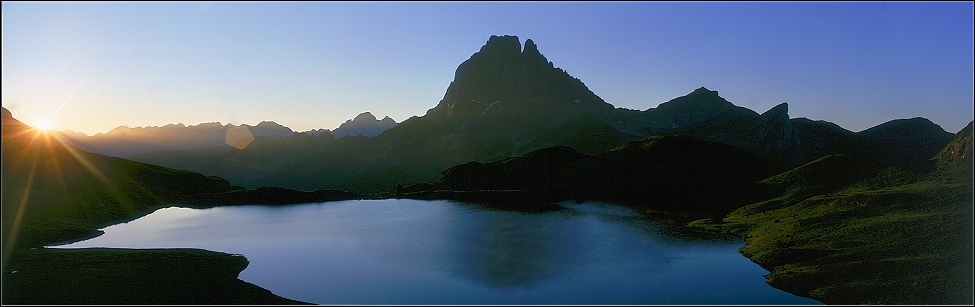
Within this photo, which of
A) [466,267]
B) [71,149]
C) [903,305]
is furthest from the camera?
[71,149]

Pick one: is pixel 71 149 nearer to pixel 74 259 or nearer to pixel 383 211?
pixel 383 211

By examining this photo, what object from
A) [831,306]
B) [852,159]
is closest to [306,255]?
[831,306]

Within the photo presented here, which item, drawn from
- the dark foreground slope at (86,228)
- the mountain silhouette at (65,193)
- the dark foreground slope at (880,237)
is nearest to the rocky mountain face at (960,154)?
the dark foreground slope at (880,237)

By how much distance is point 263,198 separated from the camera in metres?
196

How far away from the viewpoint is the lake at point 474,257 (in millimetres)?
60969

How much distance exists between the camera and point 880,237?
233 feet

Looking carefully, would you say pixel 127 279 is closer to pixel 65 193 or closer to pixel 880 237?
pixel 880 237

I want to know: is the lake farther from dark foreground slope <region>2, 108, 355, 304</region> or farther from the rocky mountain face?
the rocky mountain face

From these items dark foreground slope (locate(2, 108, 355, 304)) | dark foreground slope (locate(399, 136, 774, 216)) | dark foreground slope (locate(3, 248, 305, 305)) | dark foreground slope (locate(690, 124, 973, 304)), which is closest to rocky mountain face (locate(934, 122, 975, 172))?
dark foreground slope (locate(690, 124, 973, 304))

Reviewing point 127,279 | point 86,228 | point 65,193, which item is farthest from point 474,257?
point 65,193

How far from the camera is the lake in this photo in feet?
200

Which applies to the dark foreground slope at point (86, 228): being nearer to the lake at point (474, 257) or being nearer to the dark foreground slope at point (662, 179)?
the lake at point (474, 257)

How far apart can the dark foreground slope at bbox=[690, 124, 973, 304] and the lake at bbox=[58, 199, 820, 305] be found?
4853 millimetres

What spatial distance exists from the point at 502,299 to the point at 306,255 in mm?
42769
